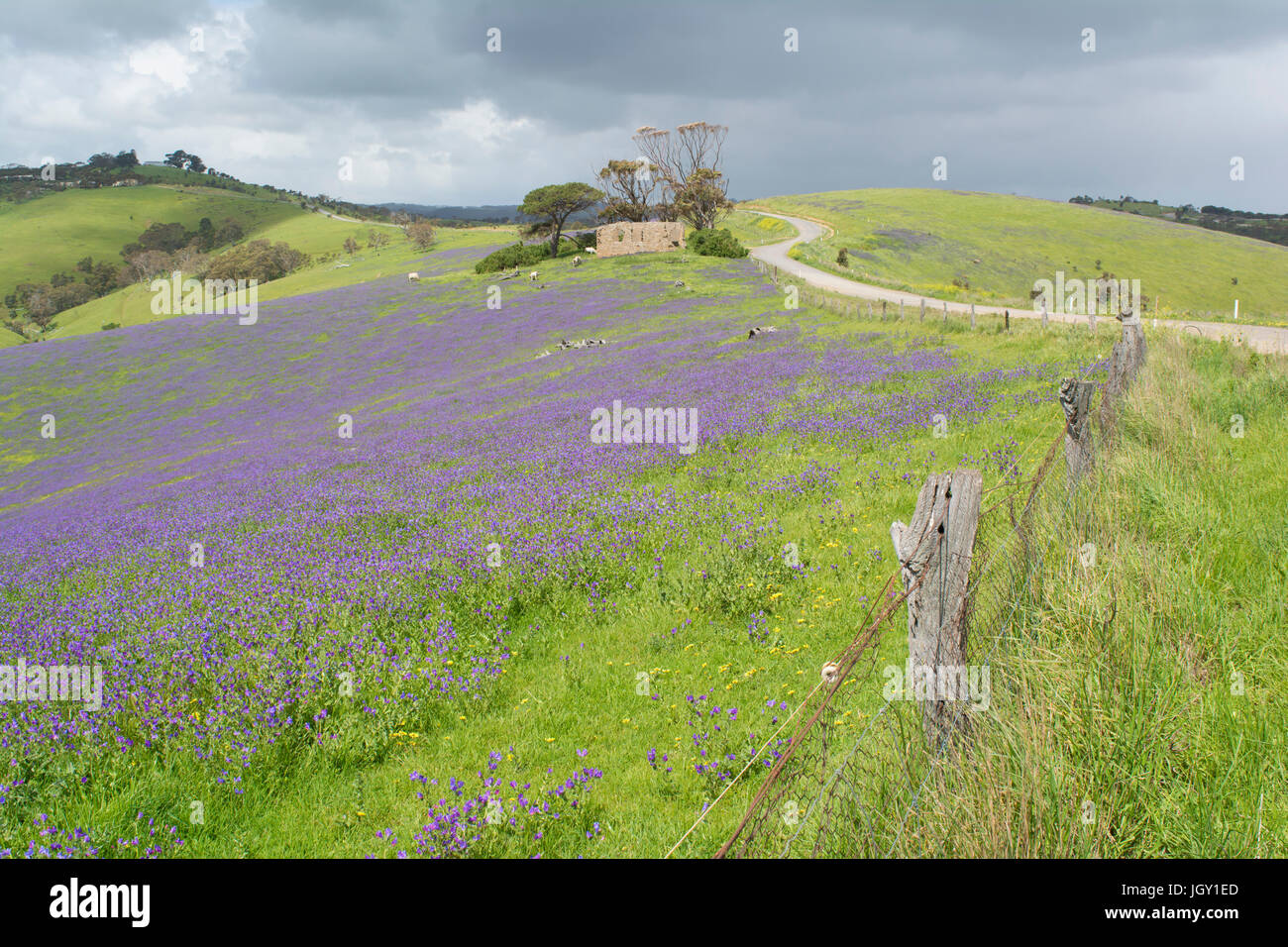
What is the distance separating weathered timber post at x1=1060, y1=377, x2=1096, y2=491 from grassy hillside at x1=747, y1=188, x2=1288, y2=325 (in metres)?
50.7

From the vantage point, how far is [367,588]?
874 cm

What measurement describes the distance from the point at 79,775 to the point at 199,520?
1117cm

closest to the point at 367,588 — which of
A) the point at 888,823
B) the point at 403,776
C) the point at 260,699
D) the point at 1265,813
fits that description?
the point at 260,699

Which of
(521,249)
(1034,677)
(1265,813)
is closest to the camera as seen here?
(1265,813)

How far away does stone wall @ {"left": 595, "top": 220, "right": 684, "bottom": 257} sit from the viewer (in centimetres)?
7012

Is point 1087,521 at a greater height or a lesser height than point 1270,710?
greater

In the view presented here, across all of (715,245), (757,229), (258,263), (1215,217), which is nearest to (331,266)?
(258,263)

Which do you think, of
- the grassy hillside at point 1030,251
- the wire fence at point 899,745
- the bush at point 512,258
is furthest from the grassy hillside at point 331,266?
the wire fence at point 899,745

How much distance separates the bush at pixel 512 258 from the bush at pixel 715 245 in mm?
15844

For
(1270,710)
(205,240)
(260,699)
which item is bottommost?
(260,699)

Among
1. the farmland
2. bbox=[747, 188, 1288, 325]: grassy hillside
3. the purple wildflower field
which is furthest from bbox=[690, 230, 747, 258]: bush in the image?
the farmland

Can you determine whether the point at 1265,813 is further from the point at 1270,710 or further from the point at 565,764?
the point at 565,764

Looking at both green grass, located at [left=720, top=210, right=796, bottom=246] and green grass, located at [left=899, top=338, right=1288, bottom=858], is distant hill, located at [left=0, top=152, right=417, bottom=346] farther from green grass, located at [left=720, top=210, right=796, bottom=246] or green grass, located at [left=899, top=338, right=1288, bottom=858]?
green grass, located at [left=899, top=338, right=1288, bottom=858]

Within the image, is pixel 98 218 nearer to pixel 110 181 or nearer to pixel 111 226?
pixel 111 226
